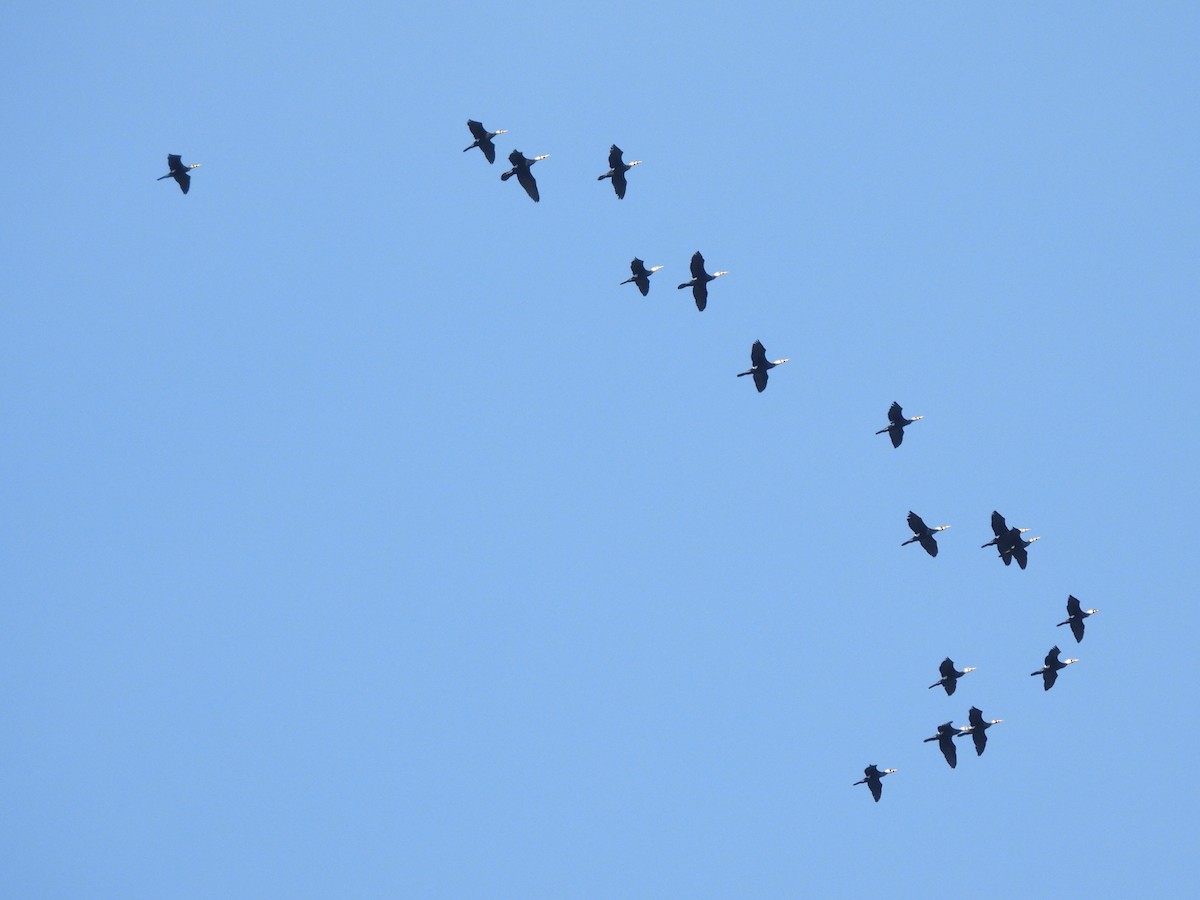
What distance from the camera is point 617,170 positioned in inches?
3903

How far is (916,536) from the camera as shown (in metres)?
105

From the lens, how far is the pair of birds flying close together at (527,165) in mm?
98562

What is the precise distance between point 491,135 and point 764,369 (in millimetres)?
19635

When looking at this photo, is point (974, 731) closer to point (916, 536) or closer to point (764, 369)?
point (916, 536)

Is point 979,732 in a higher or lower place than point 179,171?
lower

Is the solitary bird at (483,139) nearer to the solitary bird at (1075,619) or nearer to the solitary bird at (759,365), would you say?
the solitary bird at (759,365)

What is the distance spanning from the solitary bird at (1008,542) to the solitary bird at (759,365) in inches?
583

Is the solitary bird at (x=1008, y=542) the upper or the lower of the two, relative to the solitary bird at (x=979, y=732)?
upper

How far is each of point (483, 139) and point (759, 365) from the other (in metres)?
19.4

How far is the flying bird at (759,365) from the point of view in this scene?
102 meters

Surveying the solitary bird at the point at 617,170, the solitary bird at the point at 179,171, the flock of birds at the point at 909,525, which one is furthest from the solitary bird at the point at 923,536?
the solitary bird at the point at 179,171

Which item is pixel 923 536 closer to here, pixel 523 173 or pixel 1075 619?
pixel 1075 619

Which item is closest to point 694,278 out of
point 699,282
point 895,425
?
point 699,282

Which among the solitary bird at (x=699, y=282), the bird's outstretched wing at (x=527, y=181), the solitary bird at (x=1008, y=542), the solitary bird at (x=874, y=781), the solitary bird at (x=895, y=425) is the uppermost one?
the bird's outstretched wing at (x=527, y=181)
